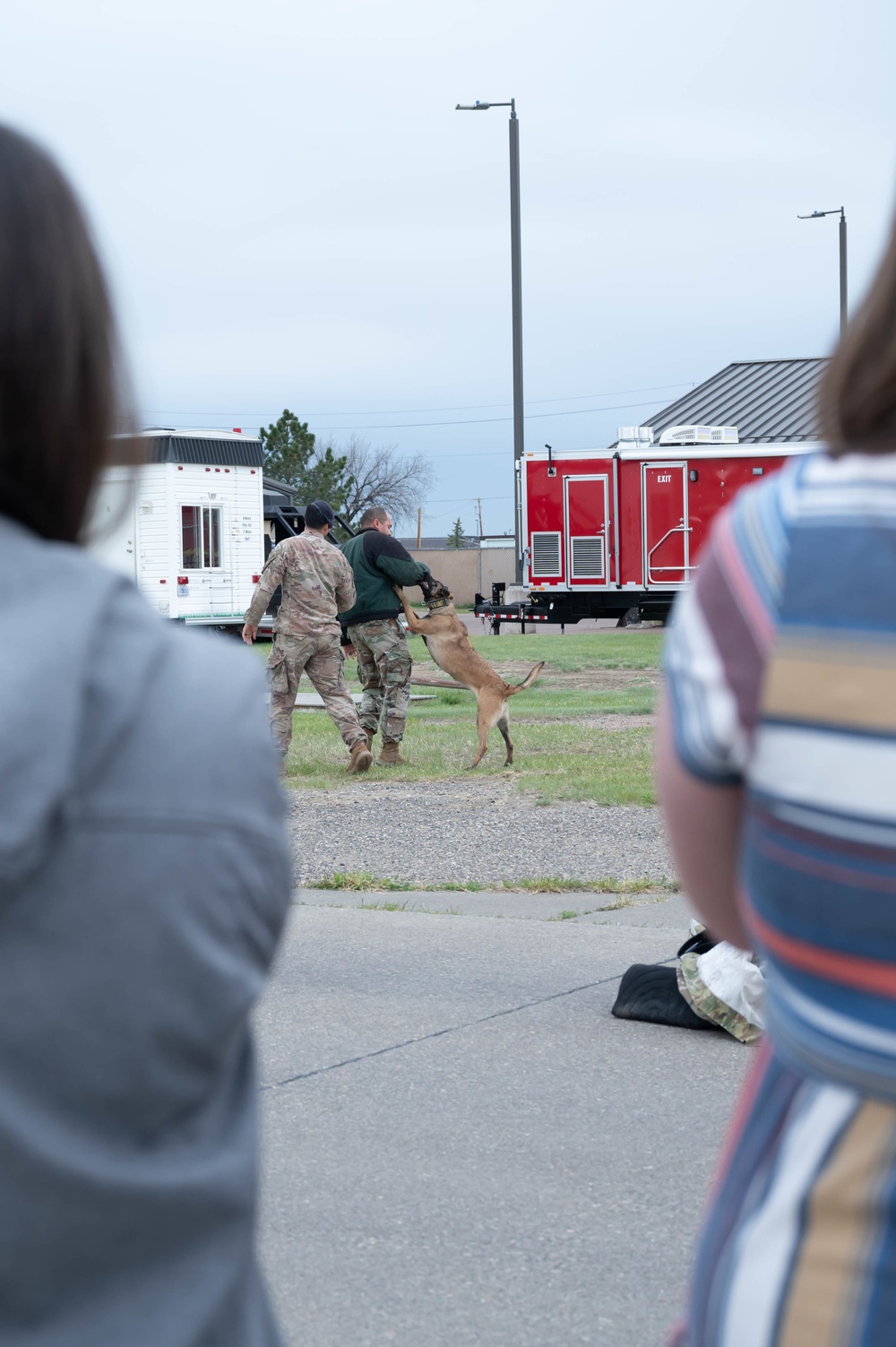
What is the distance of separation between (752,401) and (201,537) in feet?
69.1

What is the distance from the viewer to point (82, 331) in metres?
1.24

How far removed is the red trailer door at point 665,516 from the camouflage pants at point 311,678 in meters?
13.9

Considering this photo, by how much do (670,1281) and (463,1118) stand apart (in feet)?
3.55

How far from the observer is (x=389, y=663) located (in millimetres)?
12172

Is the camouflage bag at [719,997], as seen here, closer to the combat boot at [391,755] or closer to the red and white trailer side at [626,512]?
the combat boot at [391,755]

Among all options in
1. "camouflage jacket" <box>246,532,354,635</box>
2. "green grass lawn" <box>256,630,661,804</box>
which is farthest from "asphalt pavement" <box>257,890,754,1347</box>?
"camouflage jacket" <box>246,532,354,635</box>

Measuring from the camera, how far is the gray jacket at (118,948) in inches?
43.6

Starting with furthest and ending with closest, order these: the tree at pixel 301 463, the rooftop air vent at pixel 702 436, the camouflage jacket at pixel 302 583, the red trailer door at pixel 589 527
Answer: the tree at pixel 301 463 < the rooftop air vent at pixel 702 436 < the red trailer door at pixel 589 527 < the camouflage jacket at pixel 302 583

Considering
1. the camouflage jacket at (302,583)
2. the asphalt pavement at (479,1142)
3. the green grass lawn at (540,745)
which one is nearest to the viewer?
the asphalt pavement at (479,1142)

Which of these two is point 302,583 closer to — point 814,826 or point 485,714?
point 485,714

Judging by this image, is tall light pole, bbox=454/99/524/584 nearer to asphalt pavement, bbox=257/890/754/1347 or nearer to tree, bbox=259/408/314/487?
asphalt pavement, bbox=257/890/754/1347

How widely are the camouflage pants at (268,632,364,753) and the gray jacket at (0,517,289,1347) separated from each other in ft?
34.3

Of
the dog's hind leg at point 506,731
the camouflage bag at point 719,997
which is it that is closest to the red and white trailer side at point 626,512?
the dog's hind leg at point 506,731

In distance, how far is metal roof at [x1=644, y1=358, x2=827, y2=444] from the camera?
124 feet
